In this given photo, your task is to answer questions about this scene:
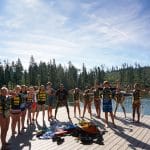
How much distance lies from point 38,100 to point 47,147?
534 cm

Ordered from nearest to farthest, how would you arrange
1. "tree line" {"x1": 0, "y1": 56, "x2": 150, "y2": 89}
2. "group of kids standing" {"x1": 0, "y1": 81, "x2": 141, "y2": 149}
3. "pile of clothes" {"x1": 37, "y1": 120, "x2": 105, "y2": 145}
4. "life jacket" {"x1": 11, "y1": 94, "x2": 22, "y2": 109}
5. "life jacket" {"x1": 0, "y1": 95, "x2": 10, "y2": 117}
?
"life jacket" {"x1": 0, "y1": 95, "x2": 10, "y2": 117} < "group of kids standing" {"x1": 0, "y1": 81, "x2": 141, "y2": 149} < "pile of clothes" {"x1": 37, "y1": 120, "x2": 105, "y2": 145} < "life jacket" {"x1": 11, "y1": 94, "x2": 22, "y2": 109} < "tree line" {"x1": 0, "y1": 56, "x2": 150, "y2": 89}

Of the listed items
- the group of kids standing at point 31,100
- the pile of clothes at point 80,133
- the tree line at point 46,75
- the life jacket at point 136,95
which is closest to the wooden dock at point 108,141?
the pile of clothes at point 80,133

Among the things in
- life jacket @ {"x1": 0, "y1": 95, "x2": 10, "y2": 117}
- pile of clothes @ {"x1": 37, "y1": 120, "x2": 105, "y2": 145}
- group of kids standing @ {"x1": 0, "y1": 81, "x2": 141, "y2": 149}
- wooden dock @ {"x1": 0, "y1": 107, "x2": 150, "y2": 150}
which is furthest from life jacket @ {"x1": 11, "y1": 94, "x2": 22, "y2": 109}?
life jacket @ {"x1": 0, "y1": 95, "x2": 10, "y2": 117}

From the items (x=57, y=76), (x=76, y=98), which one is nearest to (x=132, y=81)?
(x=57, y=76)

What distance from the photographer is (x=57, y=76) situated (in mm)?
100188

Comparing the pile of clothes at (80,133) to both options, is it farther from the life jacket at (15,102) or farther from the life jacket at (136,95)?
the life jacket at (136,95)

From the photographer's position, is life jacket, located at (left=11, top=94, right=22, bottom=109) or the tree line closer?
life jacket, located at (left=11, top=94, right=22, bottom=109)

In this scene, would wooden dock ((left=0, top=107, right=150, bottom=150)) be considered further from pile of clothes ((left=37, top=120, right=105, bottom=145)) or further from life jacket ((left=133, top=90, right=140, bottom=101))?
life jacket ((left=133, top=90, right=140, bottom=101))

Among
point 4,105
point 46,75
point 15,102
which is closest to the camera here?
point 4,105

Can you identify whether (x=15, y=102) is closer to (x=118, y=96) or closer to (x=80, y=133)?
(x=80, y=133)

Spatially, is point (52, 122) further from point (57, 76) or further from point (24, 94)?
point (57, 76)

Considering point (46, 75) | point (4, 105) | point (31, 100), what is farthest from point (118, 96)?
point (46, 75)

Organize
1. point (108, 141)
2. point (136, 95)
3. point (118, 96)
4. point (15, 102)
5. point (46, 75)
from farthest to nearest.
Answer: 1. point (46, 75)
2. point (118, 96)
3. point (136, 95)
4. point (15, 102)
5. point (108, 141)

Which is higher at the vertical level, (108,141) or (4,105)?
(4,105)
